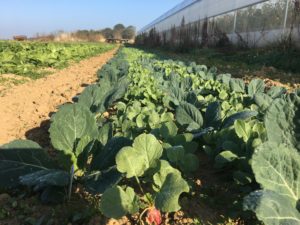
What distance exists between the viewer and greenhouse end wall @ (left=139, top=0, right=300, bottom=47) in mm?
13351

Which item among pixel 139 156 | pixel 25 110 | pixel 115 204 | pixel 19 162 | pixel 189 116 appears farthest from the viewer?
pixel 25 110

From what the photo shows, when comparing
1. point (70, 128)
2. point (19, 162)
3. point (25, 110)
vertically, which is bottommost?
point (25, 110)

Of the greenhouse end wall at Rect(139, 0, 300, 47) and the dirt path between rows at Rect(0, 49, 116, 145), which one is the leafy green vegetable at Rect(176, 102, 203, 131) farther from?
the greenhouse end wall at Rect(139, 0, 300, 47)

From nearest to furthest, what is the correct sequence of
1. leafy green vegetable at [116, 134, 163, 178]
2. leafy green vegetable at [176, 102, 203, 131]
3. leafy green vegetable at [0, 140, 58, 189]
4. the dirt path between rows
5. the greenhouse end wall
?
leafy green vegetable at [116, 134, 163, 178]
leafy green vegetable at [0, 140, 58, 189]
leafy green vegetable at [176, 102, 203, 131]
the dirt path between rows
the greenhouse end wall

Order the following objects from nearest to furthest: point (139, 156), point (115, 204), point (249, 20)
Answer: point (115, 204)
point (139, 156)
point (249, 20)

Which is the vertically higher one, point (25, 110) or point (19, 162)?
point (19, 162)

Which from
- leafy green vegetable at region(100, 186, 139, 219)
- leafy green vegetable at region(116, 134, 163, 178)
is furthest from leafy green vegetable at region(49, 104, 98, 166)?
leafy green vegetable at region(100, 186, 139, 219)

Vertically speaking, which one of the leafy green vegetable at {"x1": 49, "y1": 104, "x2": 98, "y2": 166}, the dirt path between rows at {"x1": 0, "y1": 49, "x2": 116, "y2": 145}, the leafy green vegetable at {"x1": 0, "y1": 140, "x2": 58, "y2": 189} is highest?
the leafy green vegetable at {"x1": 49, "y1": 104, "x2": 98, "y2": 166}

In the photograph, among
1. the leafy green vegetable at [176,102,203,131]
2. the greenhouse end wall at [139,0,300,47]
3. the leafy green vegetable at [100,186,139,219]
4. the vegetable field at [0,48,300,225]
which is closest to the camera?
the vegetable field at [0,48,300,225]

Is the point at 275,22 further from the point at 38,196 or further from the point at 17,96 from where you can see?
the point at 38,196

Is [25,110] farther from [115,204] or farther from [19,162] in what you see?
[115,204]

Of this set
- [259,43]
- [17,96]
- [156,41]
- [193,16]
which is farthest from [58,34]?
[17,96]

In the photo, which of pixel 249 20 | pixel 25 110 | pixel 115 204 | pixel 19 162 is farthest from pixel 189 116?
pixel 249 20

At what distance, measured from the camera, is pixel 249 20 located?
17156 mm
